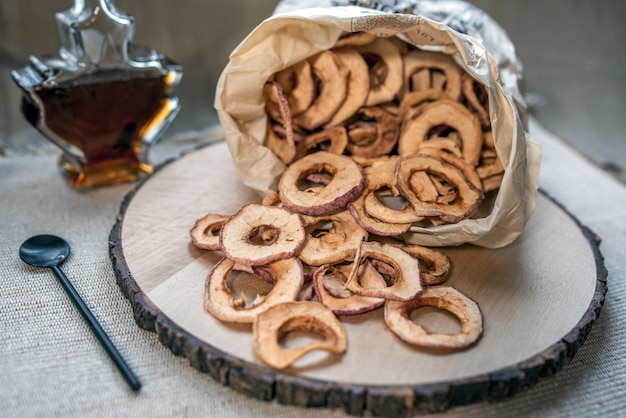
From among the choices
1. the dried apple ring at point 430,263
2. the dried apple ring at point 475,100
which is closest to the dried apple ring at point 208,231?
the dried apple ring at point 430,263

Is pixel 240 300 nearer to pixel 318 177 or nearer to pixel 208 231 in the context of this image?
pixel 208 231

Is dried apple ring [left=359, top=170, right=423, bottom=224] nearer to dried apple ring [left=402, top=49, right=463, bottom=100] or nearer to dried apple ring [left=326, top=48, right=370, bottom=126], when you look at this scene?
dried apple ring [left=326, top=48, right=370, bottom=126]

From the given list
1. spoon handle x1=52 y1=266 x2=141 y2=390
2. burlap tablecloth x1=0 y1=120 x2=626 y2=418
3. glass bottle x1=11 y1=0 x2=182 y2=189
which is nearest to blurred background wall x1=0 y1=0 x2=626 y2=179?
glass bottle x1=11 y1=0 x2=182 y2=189

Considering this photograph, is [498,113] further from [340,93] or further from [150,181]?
[150,181]

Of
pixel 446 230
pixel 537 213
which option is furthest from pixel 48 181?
pixel 537 213

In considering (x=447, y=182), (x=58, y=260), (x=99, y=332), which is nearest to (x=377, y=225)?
(x=447, y=182)

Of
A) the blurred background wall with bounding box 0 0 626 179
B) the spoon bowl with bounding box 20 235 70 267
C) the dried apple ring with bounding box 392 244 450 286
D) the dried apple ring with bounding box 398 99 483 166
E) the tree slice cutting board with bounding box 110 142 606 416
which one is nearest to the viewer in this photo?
the tree slice cutting board with bounding box 110 142 606 416

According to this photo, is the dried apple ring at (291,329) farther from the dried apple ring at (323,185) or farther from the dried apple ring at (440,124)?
the dried apple ring at (440,124)
